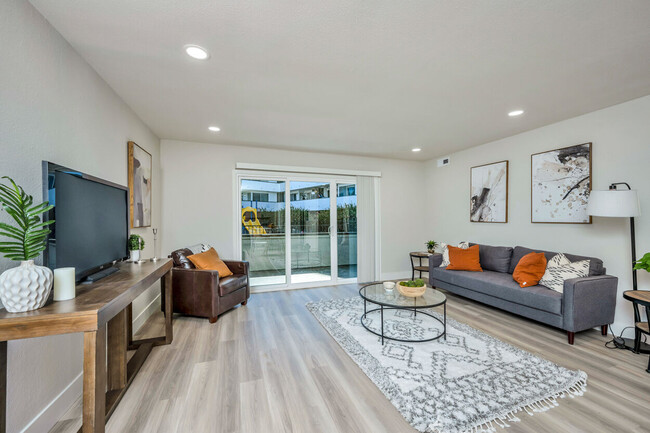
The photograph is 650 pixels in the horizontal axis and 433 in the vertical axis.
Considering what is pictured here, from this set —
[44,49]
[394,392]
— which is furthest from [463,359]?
[44,49]

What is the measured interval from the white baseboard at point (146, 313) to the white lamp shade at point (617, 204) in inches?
196

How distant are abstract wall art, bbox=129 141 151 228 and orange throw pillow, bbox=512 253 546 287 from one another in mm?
4430

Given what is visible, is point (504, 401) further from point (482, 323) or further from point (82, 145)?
point (82, 145)

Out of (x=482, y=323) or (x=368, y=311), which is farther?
(x=368, y=311)

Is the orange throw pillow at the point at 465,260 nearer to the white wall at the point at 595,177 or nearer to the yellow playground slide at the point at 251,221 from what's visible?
the white wall at the point at 595,177

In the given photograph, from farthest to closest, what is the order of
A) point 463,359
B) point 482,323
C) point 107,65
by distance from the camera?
point 482,323 < point 463,359 < point 107,65

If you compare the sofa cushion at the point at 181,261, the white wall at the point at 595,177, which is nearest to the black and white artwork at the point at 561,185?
the white wall at the point at 595,177

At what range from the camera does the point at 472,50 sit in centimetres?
195

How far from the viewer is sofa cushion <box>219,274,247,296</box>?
3318mm

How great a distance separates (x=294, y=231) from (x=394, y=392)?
3.25m

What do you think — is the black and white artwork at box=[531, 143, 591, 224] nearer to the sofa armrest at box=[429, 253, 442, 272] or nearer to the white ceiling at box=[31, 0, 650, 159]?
the white ceiling at box=[31, 0, 650, 159]

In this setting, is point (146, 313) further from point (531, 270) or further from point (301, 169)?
point (531, 270)

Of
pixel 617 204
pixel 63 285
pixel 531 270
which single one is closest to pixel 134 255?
pixel 63 285

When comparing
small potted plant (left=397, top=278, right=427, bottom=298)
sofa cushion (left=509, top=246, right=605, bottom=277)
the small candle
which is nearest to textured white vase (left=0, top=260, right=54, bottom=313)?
the small candle
